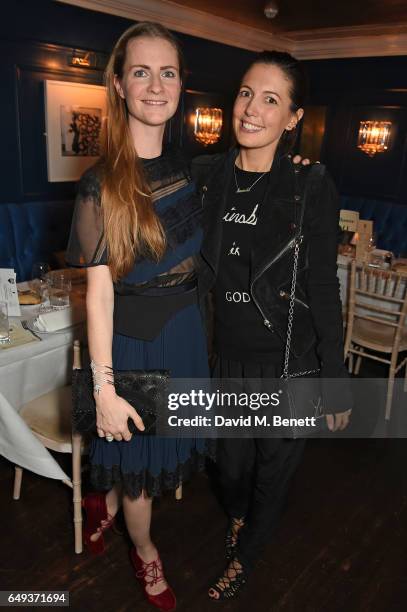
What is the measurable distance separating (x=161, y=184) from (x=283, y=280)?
49 cm

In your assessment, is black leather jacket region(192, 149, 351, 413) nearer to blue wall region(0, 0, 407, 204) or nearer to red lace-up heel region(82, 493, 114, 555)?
red lace-up heel region(82, 493, 114, 555)

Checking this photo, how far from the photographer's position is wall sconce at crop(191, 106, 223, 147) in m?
5.57

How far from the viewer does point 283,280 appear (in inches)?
61.8

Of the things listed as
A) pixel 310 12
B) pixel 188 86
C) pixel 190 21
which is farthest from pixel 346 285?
pixel 190 21

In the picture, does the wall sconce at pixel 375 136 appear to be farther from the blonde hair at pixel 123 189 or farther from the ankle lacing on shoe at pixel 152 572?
the ankle lacing on shoe at pixel 152 572

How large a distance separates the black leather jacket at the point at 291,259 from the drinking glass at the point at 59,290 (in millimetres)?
1030

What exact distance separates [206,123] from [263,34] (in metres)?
1.54

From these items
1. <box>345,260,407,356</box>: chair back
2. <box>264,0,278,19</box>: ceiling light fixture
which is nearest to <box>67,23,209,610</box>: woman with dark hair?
<box>345,260,407,356</box>: chair back

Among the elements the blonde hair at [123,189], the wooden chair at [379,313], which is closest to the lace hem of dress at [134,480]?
the blonde hair at [123,189]

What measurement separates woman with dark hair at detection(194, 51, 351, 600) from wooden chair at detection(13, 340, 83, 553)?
73 centimetres

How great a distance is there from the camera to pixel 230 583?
6.21 ft

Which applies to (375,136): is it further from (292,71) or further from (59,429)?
(59,429)

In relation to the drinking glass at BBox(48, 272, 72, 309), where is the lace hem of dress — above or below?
below

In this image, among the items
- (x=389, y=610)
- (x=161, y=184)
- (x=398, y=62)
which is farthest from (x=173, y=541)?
(x=398, y=62)
